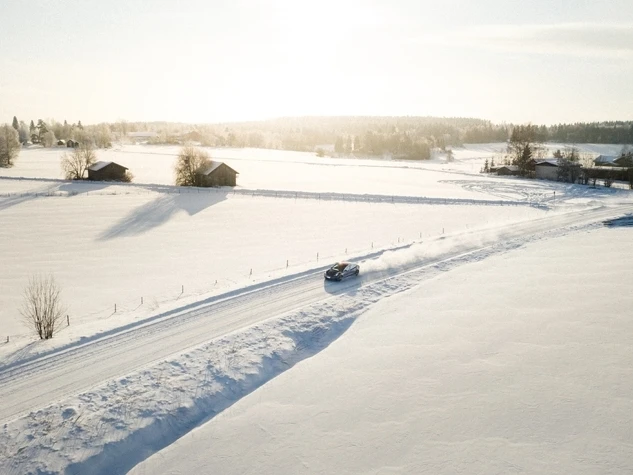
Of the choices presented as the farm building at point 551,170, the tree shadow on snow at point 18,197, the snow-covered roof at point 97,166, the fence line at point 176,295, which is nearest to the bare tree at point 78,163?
the snow-covered roof at point 97,166

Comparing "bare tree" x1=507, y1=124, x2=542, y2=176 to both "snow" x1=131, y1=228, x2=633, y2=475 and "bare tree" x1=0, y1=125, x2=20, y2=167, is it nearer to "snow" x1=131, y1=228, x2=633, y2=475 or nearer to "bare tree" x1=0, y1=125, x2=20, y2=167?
"snow" x1=131, y1=228, x2=633, y2=475

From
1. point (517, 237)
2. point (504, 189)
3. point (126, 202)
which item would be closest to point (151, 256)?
point (126, 202)

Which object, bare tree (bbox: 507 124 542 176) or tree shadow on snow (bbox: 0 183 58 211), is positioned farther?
bare tree (bbox: 507 124 542 176)

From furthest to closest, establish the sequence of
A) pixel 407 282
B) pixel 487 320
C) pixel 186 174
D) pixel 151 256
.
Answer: pixel 186 174
pixel 151 256
pixel 407 282
pixel 487 320

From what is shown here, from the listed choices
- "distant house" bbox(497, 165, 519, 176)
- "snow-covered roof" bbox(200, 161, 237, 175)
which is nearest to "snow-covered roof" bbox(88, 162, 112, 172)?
"snow-covered roof" bbox(200, 161, 237, 175)

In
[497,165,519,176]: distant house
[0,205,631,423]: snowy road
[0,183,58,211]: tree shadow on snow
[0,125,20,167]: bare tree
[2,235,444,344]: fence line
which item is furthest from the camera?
[497,165,519,176]: distant house

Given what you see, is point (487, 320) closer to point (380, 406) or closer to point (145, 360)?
point (380, 406)
